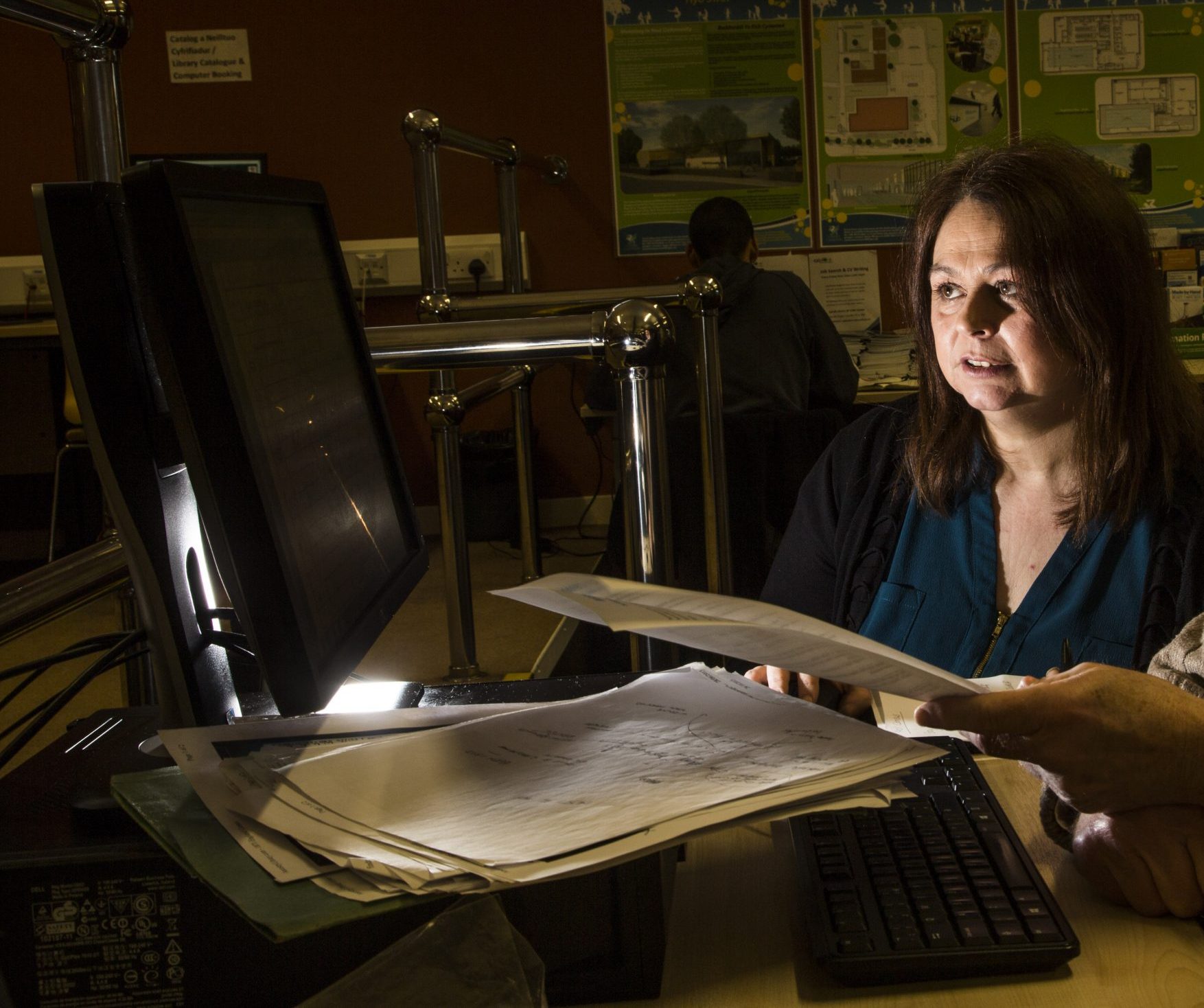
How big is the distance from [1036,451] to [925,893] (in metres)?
0.83

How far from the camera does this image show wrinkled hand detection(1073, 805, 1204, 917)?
1.94 ft

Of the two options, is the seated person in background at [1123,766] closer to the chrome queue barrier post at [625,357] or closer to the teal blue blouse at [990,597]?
the chrome queue barrier post at [625,357]

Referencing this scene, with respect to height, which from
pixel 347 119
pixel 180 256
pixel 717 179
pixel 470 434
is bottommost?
pixel 470 434

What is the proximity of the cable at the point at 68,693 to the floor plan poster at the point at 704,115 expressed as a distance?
12.5 ft

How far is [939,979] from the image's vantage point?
542mm

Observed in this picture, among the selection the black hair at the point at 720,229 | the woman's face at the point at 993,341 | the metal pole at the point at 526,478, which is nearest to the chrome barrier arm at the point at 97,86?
the woman's face at the point at 993,341

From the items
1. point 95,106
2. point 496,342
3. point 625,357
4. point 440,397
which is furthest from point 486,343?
point 440,397

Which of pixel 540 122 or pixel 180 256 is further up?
pixel 540 122

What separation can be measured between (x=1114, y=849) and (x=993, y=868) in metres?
0.07

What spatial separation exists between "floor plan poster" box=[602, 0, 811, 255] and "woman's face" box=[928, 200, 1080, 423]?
316cm

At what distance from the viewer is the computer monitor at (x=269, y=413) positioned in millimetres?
522

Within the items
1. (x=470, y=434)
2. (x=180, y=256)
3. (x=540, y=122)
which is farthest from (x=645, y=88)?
(x=180, y=256)

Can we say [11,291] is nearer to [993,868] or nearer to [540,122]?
[540,122]

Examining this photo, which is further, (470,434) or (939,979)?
(470,434)
